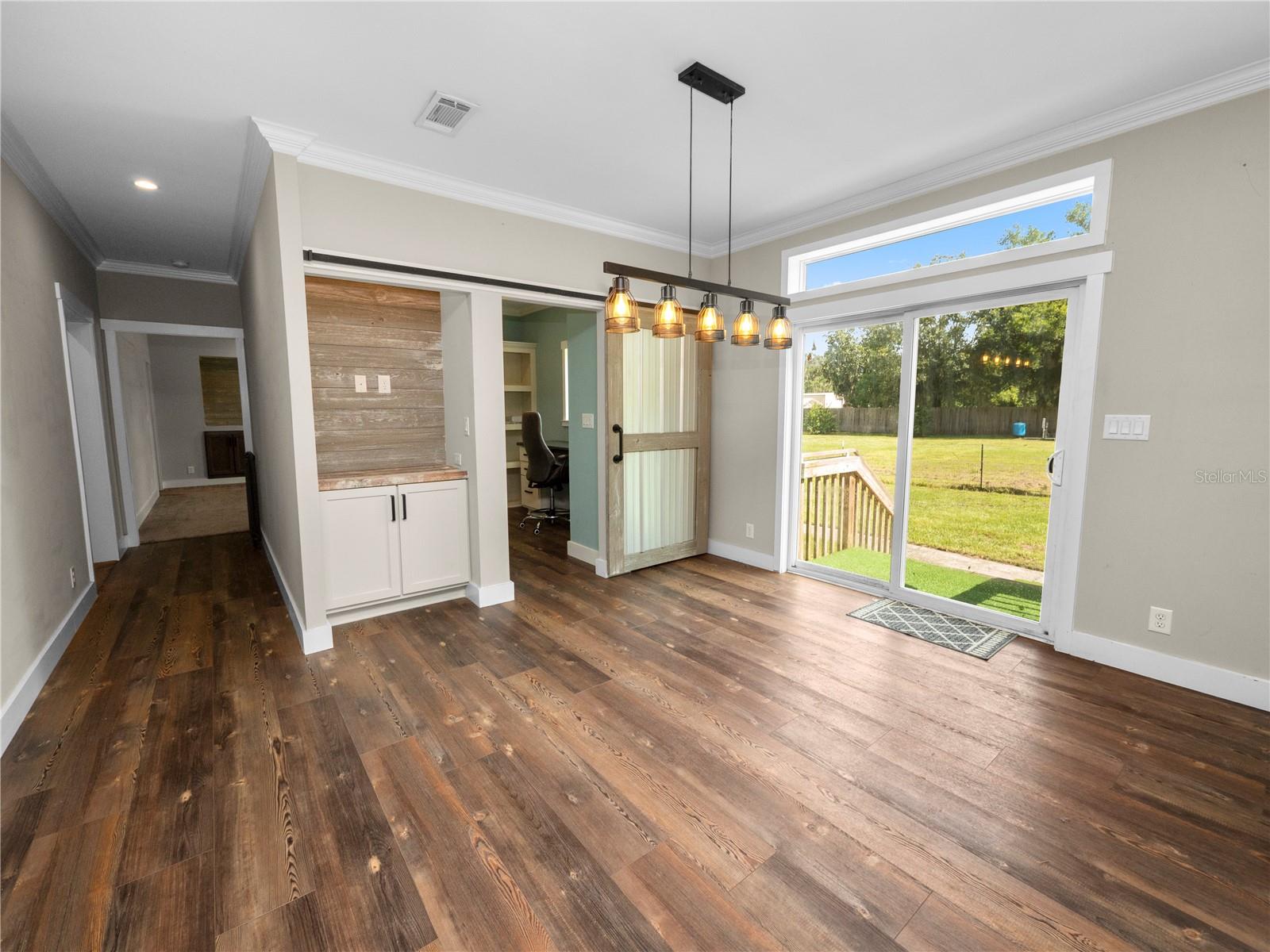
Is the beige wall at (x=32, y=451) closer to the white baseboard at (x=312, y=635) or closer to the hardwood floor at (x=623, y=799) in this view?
the hardwood floor at (x=623, y=799)

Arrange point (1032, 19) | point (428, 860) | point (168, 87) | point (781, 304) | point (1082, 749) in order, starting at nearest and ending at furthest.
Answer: point (428, 860) → point (1032, 19) → point (1082, 749) → point (168, 87) → point (781, 304)

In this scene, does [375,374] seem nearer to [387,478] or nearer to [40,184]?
[387,478]

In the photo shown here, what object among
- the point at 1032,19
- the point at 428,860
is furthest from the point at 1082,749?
the point at 1032,19

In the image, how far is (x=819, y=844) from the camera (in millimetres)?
1743

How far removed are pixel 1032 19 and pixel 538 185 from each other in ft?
8.41

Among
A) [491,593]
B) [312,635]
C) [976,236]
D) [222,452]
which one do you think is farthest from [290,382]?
[222,452]

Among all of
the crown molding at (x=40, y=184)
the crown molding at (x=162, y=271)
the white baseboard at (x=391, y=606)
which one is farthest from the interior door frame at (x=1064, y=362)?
the crown molding at (x=162, y=271)

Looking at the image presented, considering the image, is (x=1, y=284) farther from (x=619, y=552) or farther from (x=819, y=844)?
(x=819, y=844)

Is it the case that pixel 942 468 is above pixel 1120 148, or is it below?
below

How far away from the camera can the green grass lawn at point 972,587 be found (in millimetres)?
3402

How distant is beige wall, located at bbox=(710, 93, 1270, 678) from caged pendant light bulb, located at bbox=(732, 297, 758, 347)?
1870 mm

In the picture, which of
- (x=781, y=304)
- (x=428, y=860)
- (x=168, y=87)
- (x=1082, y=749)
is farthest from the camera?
(x=781, y=304)

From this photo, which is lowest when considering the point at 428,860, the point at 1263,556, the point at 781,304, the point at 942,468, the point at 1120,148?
the point at 428,860

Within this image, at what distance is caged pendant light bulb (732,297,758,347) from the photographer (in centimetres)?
261
